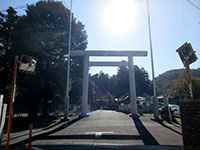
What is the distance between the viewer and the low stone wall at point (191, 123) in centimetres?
730

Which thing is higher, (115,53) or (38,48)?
(38,48)

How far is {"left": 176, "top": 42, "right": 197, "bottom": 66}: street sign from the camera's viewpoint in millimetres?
8886

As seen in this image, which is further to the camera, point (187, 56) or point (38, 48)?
point (38, 48)

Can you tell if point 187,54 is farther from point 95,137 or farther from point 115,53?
point 115,53

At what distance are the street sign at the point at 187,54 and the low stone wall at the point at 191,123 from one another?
1.80 m

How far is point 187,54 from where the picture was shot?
351 inches

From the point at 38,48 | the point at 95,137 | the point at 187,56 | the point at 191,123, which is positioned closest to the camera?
the point at 191,123

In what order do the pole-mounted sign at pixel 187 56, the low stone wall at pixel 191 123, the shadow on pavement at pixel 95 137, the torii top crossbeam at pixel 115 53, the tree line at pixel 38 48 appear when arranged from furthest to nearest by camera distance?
the torii top crossbeam at pixel 115 53 → the tree line at pixel 38 48 → the shadow on pavement at pixel 95 137 → the pole-mounted sign at pixel 187 56 → the low stone wall at pixel 191 123

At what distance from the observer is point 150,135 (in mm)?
12516

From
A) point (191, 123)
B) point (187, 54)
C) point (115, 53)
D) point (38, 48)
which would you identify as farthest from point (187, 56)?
point (38, 48)

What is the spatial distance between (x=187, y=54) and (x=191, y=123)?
2.69 metres

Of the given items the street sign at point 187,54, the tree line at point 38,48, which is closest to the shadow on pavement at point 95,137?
the street sign at point 187,54

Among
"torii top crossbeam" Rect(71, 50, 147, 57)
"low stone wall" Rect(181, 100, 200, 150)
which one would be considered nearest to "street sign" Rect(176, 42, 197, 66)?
"low stone wall" Rect(181, 100, 200, 150)

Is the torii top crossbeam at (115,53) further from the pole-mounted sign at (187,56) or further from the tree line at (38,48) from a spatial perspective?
the pole-mounted sign at (187,56)
